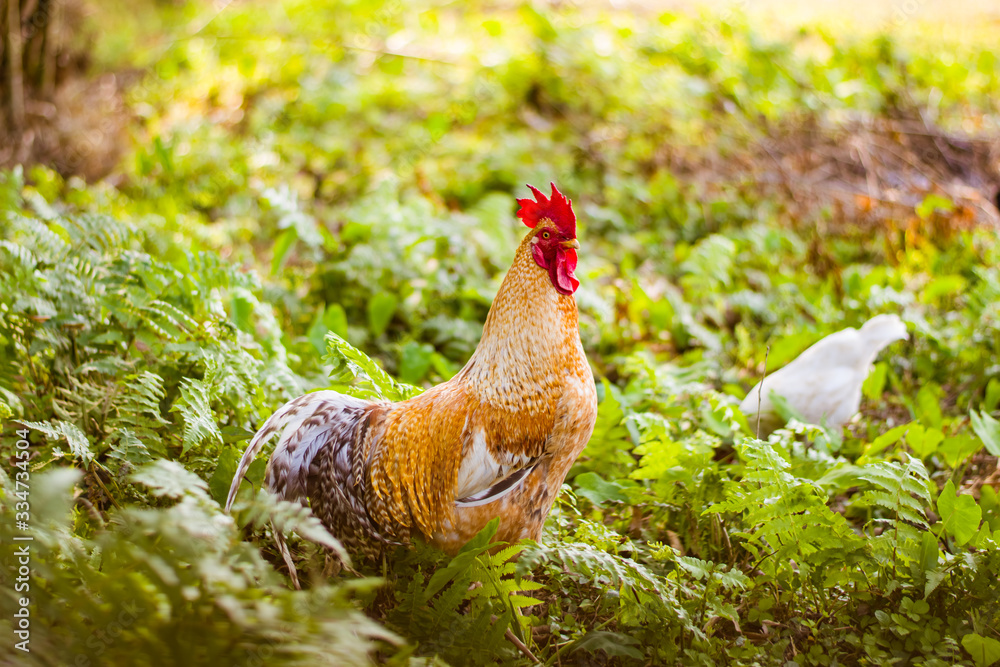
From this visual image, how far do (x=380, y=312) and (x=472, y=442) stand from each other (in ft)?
6.42

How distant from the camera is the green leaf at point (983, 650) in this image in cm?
204

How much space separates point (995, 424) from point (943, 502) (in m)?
1.01

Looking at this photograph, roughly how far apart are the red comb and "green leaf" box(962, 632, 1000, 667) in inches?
68.5

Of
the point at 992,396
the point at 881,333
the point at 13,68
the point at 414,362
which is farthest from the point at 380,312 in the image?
the point at 13,68

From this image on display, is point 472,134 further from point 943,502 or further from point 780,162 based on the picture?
point 943,502

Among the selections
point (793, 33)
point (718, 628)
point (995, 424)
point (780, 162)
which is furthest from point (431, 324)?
point (793, 33)

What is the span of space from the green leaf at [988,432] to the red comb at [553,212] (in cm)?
213

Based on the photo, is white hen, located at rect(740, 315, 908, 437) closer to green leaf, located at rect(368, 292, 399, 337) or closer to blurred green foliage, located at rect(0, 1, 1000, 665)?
blurred green foliage, located at rect(0, 1, 1000, 665)

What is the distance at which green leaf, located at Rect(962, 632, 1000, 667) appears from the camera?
2.04 meters

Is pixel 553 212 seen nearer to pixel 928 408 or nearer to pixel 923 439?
pixel 923 439

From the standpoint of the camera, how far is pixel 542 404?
225 centimetres

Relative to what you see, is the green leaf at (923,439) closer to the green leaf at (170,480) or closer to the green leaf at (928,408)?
the green leaf at (928,408)

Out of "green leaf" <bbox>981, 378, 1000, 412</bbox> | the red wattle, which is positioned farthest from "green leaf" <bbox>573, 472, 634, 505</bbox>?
"green leaf" <bbox>981, 378, 1000, 412</bbox>

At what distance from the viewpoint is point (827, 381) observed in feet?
11.5
